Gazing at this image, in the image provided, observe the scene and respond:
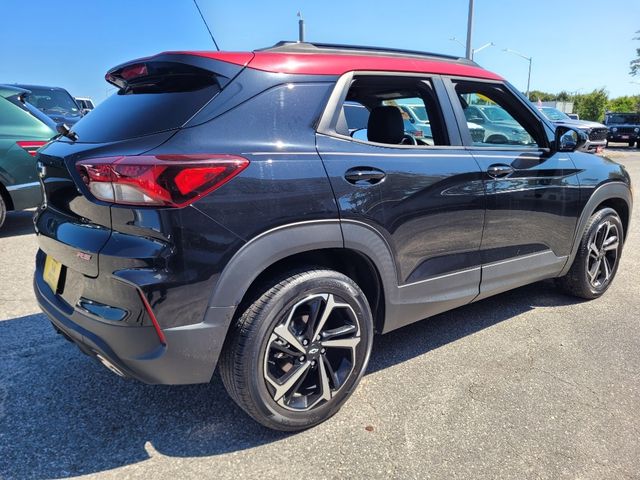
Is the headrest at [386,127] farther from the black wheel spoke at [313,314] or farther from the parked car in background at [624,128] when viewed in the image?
the parked car in background at [624,128]

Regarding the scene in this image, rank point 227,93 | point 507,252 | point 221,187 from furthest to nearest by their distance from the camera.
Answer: point 507,252, point 227,93, point 221,187

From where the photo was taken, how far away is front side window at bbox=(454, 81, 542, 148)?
3188 mm

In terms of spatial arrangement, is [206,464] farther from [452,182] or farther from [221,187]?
[452,182]

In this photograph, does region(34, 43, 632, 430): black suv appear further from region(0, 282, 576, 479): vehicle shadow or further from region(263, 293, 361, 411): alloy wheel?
region(0, 282, 576, 479): vehicle shadow

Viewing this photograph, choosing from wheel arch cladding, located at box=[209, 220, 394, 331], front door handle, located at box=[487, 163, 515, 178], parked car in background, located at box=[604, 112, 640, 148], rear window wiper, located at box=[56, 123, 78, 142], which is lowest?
parked car in background, located at box=[604, 112, 640, 148]

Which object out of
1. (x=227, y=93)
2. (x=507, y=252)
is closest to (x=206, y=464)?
(x=227, y=93)

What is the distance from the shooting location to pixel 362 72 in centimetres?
249

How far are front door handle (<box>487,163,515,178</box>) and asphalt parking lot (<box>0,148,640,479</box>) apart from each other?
1.13 meters

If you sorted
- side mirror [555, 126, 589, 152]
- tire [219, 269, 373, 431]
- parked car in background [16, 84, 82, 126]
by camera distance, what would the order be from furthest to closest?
parked car in background [16, 84, 82, 126]
side mirror [555, 126, 589, 152]
tire [219, 269, 373, 431]

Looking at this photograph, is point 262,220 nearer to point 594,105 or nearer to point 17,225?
point 17,225

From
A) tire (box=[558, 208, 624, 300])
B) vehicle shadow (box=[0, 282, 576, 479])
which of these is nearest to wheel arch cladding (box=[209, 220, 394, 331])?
vehicle shadow (box=[0, 282, 576, 479])

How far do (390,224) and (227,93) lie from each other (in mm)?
997

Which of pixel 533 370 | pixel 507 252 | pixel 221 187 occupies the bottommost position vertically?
pixel 533 370

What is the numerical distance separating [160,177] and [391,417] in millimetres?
1608
